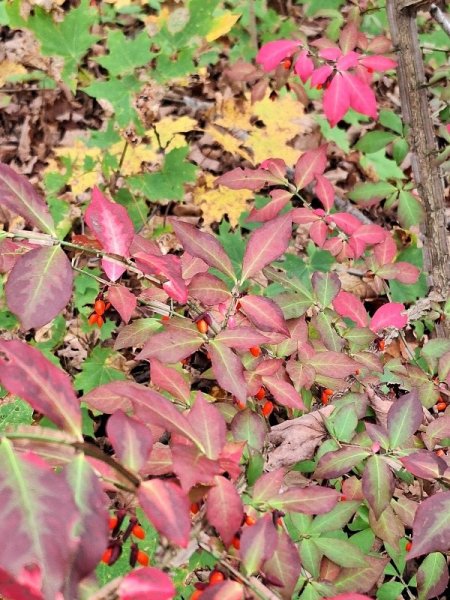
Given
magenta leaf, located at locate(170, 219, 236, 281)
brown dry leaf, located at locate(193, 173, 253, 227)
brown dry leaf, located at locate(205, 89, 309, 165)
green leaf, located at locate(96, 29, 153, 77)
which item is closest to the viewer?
magenta leaf, located at locate(170, 219, 236, 281)

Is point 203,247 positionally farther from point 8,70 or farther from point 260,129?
point 8,70

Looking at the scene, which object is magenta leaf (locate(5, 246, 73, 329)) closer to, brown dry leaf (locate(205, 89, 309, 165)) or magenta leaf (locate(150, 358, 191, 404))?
magenta leaf (locate(150, 358, 191, 404))

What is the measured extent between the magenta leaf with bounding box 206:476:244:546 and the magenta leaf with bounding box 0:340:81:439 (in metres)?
0.22

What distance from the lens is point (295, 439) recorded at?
3.90 ft

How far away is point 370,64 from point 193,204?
1.53 m

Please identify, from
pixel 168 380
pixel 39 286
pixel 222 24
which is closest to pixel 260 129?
pixel 222 24

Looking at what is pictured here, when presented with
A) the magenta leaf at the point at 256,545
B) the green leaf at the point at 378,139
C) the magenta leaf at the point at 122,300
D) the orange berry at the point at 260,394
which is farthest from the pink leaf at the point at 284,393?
the green leaf at the point at 378,139

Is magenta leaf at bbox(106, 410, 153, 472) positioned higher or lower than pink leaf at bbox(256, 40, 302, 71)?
lower

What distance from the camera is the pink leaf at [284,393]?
1.11 m

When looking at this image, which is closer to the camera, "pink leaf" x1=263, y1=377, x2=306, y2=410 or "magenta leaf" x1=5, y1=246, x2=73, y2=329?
"magenta leaf" x1=5, y1=246, x2=73, y2=329

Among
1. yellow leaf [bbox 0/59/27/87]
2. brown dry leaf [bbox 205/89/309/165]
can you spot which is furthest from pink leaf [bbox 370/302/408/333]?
yellow leaf [bbox 0/59/27/87]

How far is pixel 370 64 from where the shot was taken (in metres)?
1.55

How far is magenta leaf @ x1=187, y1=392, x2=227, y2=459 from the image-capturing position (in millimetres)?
753

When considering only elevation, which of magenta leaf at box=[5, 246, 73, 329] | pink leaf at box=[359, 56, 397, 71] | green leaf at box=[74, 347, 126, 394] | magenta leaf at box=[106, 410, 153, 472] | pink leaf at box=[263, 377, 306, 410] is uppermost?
pink leaf at box=[359, 56, 397, 71]
